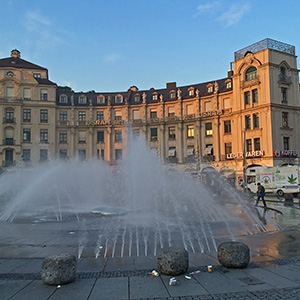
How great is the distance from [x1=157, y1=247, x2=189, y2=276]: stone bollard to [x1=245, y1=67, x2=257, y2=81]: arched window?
4680 centimetres

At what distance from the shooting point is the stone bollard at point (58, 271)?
21.6ft

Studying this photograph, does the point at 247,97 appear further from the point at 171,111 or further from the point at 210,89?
the point at 171,111

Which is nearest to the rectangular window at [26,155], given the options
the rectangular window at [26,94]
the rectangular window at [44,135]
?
the rectangular window at [44,135]

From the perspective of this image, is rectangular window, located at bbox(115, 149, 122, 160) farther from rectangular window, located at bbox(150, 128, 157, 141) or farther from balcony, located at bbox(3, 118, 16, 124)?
balcony, located at bbox(3, 118, 16, 124)

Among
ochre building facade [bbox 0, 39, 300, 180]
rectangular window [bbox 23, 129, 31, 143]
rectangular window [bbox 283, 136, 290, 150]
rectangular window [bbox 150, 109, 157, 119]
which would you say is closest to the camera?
ochre building facade [bbox 0, 39, 300, 180]

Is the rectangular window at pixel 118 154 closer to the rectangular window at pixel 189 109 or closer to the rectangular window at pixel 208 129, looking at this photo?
the rectangular window at pixel 189 109

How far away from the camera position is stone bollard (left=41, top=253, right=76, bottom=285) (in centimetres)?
658

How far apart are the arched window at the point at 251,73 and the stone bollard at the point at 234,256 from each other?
150ft

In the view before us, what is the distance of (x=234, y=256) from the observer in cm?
770

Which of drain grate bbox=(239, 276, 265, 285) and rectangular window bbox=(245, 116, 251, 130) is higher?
rectangular window bbox=(245, 116, 251, 130)

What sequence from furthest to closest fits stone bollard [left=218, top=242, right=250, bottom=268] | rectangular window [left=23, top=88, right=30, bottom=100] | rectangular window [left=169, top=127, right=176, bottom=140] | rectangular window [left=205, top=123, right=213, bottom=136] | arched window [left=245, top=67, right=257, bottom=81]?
rectangular window [left=169, top=127, right=176, bottom=140]
rectangular window [left=23, top=88, right=30, bottom=100]
rectangular window [left=205, top=123, right=213, bottom=136]
arched window [left=245, top=67, right=257, bottom=81]
stone bollard [left=218, top=242, right=250, bottom=268]

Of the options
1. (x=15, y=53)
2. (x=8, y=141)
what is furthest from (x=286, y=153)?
(x=15, y=53)

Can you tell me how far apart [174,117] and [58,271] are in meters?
54.2

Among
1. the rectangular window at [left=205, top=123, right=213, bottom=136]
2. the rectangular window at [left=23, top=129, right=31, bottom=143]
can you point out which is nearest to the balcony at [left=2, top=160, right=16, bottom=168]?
the rectangular window at [left=23, top=129, right=31, bottom=143]
